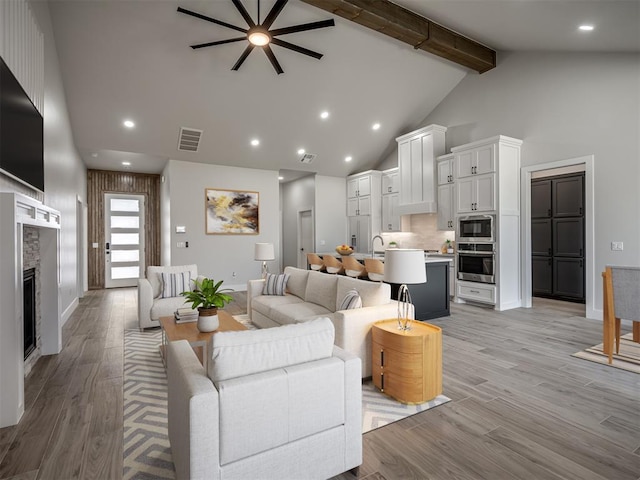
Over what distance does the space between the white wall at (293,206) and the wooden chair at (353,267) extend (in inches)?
126

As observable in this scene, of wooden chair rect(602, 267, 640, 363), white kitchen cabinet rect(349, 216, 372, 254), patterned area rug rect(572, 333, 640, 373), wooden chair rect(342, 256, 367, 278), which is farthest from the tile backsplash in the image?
wooden chair rect(602, 267, 640, 363)

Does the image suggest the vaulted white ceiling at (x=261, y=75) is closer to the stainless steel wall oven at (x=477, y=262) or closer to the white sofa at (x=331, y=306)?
the stainless steel wall oven at (x=477, y=262)

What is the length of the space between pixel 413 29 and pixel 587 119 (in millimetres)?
2903

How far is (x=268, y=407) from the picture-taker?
1.53 m

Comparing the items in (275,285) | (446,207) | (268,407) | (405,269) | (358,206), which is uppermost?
(358,206)

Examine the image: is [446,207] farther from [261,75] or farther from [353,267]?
[261,75]

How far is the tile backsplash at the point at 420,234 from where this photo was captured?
24.4 feet

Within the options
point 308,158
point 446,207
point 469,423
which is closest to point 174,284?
point 469,423

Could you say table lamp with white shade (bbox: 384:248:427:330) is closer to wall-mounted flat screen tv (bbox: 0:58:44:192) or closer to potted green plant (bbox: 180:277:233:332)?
potted green plant (bbox: 180:277:233:332)

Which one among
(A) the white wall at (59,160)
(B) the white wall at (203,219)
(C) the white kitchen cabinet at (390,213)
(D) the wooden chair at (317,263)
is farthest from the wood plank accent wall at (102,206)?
(C) the white kitchen cabinet at (390,213)

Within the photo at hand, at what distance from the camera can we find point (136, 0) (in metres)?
4.38

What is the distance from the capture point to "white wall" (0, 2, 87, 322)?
4082 mm

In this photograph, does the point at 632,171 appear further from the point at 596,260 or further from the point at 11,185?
the point at 11,185

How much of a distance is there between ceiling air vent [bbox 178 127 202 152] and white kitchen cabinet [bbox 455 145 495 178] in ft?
16.3
